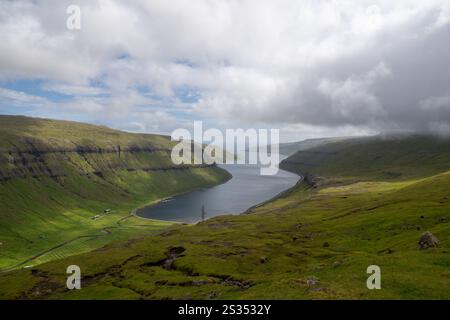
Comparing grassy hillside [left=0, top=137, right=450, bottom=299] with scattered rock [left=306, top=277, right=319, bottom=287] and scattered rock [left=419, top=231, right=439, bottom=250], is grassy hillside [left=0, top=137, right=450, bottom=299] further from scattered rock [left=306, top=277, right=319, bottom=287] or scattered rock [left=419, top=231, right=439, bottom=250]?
scattered rock [left=419, top=231, right=439, bottom=250]

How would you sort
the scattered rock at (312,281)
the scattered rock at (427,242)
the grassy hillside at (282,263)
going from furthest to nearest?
1. the scattered rock at (427,242)
2. the scattered rock at (312,281)
3. the grassy hillside at (282,263)

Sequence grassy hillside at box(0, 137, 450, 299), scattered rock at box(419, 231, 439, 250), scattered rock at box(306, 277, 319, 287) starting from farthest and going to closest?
1. scattered rock at box(419, 231, 439, 250)
2. scattered rock at box(306, 277, 319, 287)
3. grassy hillside at box(0, 137, 450, 299)

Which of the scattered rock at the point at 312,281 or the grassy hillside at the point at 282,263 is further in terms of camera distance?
the scattered rock at the point at 312,281

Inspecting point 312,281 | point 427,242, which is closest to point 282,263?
point 427,242

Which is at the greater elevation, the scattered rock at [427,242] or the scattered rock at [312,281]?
the scattered rock at [427,242]

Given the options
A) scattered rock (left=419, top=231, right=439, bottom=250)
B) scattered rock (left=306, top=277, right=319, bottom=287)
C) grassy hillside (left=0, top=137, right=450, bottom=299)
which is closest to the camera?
grassy hillside (left=0, top=137, right=450, bottom=299)

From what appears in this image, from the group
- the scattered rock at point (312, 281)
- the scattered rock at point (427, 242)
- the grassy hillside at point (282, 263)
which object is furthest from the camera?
the scattered rock at point (427, 242)

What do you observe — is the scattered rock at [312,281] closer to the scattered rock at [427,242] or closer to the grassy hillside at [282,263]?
the grassy hillside at [282,263]

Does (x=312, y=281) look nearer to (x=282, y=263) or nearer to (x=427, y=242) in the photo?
(x=427, y=242)

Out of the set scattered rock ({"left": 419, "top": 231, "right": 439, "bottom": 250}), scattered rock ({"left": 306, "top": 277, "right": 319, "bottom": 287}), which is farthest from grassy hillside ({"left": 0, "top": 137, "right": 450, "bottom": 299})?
scattered rock ({"left": 419, "top": 231, "right": 439, "bottom": 250})

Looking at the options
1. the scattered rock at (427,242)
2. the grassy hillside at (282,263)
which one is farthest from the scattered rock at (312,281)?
the scattered rock at (427,242)

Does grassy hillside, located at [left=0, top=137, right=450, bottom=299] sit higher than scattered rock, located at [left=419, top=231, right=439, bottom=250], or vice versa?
scattered rock, located at [left=419, top=231, right=439, bottom=250]
